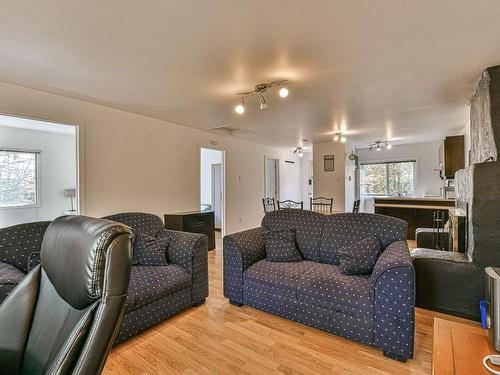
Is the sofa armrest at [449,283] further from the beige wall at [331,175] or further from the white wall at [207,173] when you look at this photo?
the white wall at [207,173]

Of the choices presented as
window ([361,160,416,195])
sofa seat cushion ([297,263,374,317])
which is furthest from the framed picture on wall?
sofa seat cushion ([297,263,374,317])

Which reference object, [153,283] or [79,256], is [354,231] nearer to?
[153,283]

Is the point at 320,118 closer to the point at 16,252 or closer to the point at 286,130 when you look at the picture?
the point at 286,130

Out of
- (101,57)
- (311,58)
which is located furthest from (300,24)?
(101,57)

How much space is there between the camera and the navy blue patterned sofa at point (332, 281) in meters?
1.94

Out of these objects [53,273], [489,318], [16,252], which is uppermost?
[53,273]

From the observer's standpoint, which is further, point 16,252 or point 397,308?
point 16,252

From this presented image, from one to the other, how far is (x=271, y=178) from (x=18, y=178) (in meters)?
5.78

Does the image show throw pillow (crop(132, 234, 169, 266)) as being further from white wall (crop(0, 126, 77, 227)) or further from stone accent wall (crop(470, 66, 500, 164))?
stone accent wall (crop(470, 66, 500, 164))

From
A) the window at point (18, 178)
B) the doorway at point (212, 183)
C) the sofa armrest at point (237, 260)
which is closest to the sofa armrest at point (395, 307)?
the sofa armrest at point (237, 260)

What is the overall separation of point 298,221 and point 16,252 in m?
2.76

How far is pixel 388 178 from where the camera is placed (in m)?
8.39

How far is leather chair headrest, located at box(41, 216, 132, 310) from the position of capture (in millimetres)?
840

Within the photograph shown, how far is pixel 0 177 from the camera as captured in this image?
15.3ft
